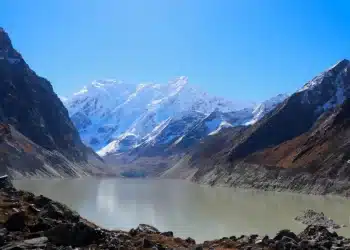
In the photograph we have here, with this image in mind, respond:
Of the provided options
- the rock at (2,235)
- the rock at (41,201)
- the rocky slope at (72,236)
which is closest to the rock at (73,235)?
the rocky slope at (72,236)

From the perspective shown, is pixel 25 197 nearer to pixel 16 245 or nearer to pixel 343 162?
pixel 16 245

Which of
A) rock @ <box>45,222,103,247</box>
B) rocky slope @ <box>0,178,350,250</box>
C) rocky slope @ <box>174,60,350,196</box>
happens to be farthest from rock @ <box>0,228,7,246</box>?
rocky slope @ <box>174,60,350,196</box>

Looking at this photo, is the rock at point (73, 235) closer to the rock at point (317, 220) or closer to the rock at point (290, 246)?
the rock at point (290, 246)

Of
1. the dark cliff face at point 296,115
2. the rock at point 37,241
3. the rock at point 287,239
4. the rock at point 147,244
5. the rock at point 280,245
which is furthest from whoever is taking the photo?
the dark cliff face at point 296,115

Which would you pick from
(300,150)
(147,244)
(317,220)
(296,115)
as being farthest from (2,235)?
(296,115)

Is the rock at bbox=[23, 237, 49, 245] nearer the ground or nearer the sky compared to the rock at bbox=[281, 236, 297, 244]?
nearer the ground

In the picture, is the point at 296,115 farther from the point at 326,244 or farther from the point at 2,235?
the point at 2,235

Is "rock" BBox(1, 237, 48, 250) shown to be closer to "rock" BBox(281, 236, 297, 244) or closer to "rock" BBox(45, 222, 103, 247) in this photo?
"rock" BBox(45, 222, 103, 247)
